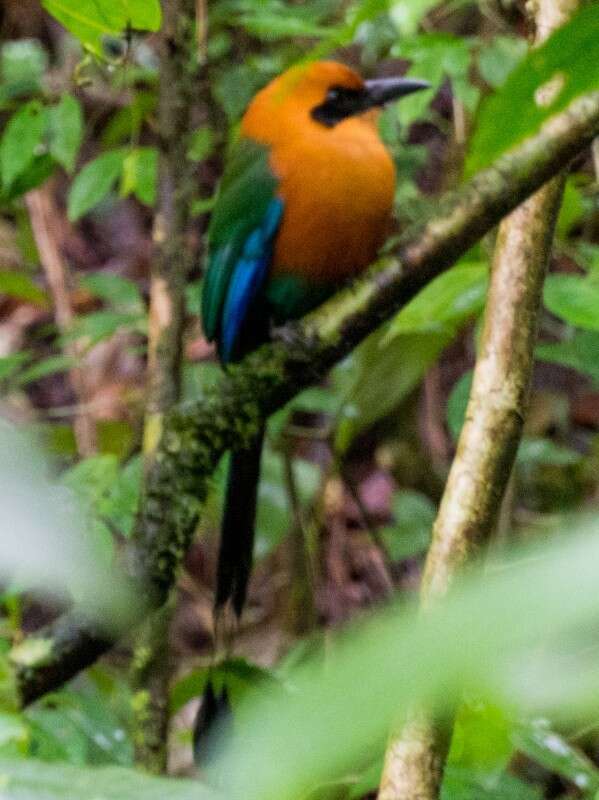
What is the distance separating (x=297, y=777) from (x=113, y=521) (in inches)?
57.1

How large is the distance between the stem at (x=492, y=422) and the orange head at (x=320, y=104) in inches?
36.5

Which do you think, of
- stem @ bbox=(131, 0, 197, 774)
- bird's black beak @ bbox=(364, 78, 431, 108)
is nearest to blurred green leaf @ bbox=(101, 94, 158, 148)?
stem @ bbox=(131, 0, 197, 774)

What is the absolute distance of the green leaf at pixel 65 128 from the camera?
1.74 m

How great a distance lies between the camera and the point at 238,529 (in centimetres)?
172

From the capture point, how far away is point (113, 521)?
162 centimetres

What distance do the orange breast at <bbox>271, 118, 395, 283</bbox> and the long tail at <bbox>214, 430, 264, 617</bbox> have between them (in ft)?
1.03

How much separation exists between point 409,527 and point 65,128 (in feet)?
3.85

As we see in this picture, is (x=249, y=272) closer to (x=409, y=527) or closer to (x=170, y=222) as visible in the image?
(x=170, y=222)

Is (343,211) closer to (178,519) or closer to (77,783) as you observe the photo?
(178,519)

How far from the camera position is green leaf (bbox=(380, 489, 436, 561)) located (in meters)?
2.45

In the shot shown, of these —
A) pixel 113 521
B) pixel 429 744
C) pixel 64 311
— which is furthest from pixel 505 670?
pixel 64 311

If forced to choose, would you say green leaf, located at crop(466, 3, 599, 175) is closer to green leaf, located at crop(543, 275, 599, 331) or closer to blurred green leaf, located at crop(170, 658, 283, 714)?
green leaf, located at crop(543, 275, 599, 331)

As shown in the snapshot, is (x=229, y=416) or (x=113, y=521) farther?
(x=113, y=521)

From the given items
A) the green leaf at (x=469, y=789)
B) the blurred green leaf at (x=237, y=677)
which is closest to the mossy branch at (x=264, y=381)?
the blurred green leaf at (x=237, y=677)
